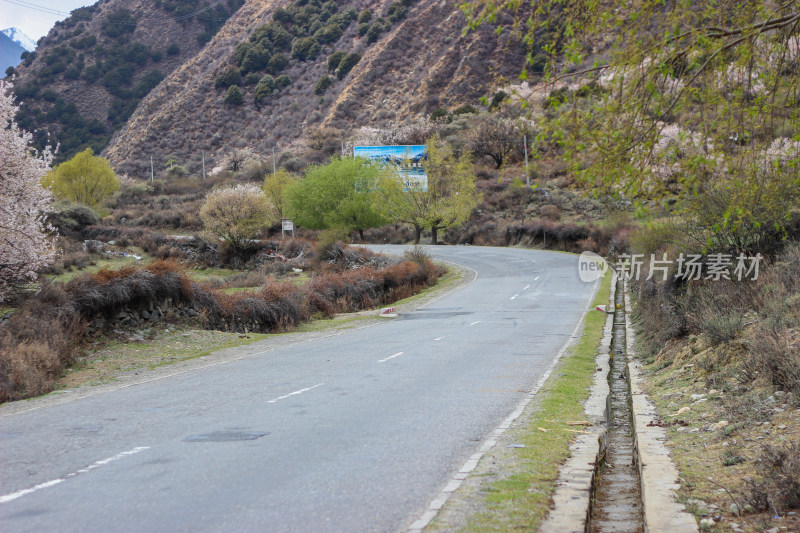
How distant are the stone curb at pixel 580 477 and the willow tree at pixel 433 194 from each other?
4773 centimetres

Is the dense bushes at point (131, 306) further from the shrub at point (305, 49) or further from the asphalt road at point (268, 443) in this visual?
the shrub at point (305, 49)

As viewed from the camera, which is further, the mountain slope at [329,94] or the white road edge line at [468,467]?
the mountain slope at [329,94]

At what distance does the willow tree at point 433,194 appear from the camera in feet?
195

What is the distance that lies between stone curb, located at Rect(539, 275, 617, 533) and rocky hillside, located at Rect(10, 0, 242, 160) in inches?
4884

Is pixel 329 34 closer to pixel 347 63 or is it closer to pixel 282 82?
pixel 282 82

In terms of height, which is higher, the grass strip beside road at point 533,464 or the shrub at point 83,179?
the shrub at point 83,179

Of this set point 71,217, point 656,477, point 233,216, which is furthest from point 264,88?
point 656,477

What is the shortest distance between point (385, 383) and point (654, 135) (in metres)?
7.60

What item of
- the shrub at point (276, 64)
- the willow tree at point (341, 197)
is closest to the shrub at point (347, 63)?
the shrub at point (276, 64)

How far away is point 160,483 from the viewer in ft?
21.2

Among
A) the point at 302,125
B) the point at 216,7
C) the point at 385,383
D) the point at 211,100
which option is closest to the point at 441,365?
the point at 385,383

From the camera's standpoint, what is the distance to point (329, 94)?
111625mm

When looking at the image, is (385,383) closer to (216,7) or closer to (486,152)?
(486,152)

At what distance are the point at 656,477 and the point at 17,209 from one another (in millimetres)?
17850
